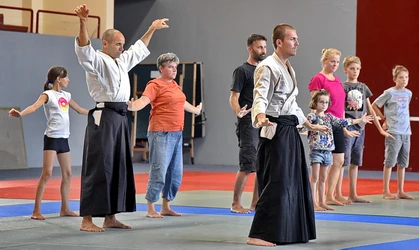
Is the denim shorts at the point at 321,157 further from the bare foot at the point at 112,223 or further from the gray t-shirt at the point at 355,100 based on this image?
the bare foot at the point at 112,223

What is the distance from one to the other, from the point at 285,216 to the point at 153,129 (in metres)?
2.43

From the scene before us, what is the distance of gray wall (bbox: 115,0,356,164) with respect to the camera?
54.9 ft

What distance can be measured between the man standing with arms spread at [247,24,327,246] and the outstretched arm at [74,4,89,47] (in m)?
1.43

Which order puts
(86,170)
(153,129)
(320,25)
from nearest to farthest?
(86,170) → (153,129) → (320,25)

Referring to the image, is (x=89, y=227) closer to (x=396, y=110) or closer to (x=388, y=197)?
(x=388, y=197)

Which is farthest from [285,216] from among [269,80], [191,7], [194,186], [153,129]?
[191,7]

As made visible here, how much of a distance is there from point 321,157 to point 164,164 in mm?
1844

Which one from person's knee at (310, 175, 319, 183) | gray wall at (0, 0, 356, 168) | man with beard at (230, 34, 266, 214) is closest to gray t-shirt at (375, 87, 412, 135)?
person's knee at (310, 175, 319, 183)

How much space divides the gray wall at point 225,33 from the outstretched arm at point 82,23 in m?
10.6

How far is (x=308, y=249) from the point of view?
5652 millimetres

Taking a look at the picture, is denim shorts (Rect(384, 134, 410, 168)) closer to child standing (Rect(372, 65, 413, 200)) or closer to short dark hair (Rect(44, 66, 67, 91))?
child standing (Rect(372, 65, 413, 200))

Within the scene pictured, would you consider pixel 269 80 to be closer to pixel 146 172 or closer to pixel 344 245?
pixel 344 245

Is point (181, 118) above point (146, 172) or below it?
above

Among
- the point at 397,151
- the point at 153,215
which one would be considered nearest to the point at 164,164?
the point at 153,215
